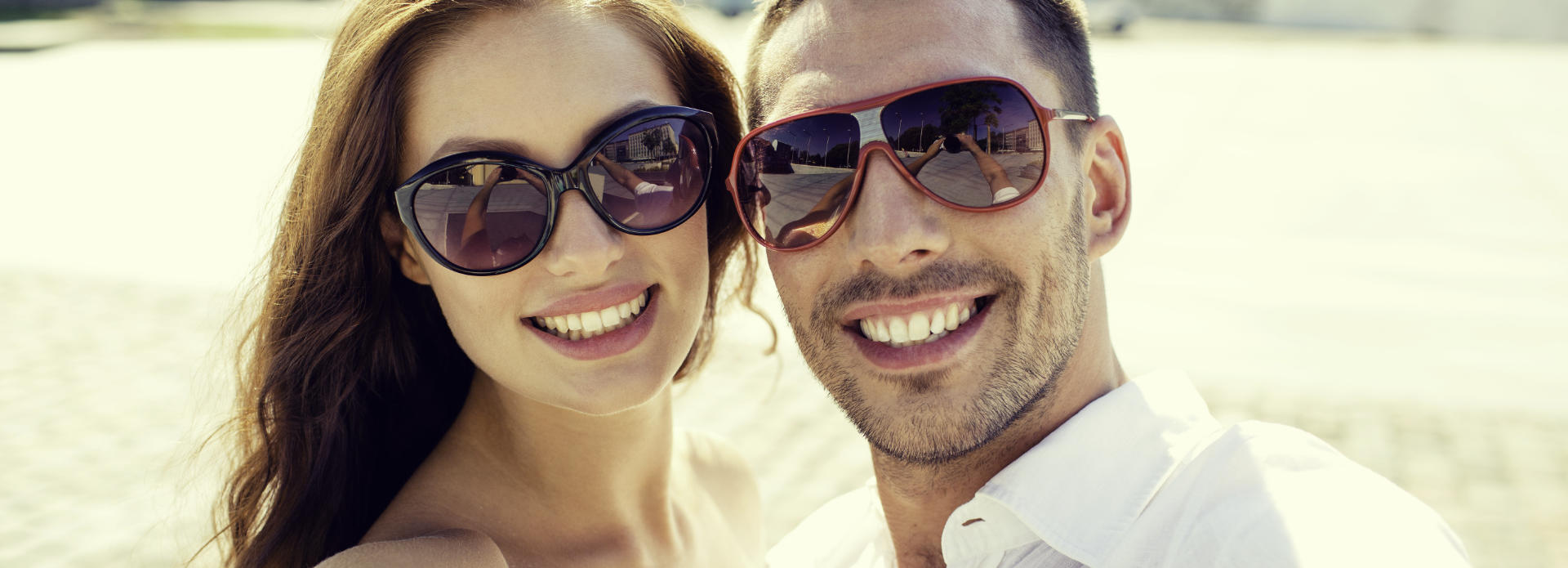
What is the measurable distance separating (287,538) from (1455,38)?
37.8m

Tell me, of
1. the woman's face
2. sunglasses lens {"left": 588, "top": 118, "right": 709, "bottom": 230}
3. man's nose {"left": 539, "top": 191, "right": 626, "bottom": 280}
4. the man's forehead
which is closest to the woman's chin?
the woman's face

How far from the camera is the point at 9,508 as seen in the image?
217 inches

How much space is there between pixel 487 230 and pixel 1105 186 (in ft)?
4.92

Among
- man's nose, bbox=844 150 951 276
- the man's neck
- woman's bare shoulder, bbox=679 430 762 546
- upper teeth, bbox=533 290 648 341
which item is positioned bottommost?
woman's bare shoulder, bbox=679 430 762 546

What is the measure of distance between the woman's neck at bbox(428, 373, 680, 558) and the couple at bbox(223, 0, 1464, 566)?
0.01 m

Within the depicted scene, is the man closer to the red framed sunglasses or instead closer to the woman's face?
the red framed sunglasses

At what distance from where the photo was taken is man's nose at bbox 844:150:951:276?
7.30 ft

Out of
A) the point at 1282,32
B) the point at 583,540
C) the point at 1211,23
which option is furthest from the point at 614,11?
the point at 1211,23

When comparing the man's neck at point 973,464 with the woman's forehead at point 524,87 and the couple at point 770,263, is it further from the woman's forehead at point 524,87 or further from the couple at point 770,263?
the woman's forehead at point 524,87

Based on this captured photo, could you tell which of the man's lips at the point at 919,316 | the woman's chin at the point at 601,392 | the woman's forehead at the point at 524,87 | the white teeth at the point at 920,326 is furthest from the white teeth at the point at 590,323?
the white teeth at the point at 920,326

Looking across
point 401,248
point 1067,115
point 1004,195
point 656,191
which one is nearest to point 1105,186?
point 1067,115

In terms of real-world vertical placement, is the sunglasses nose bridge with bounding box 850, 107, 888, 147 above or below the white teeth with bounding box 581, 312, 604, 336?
above

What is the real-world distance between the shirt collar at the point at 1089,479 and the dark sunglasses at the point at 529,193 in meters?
0.94

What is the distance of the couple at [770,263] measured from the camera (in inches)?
87.0
